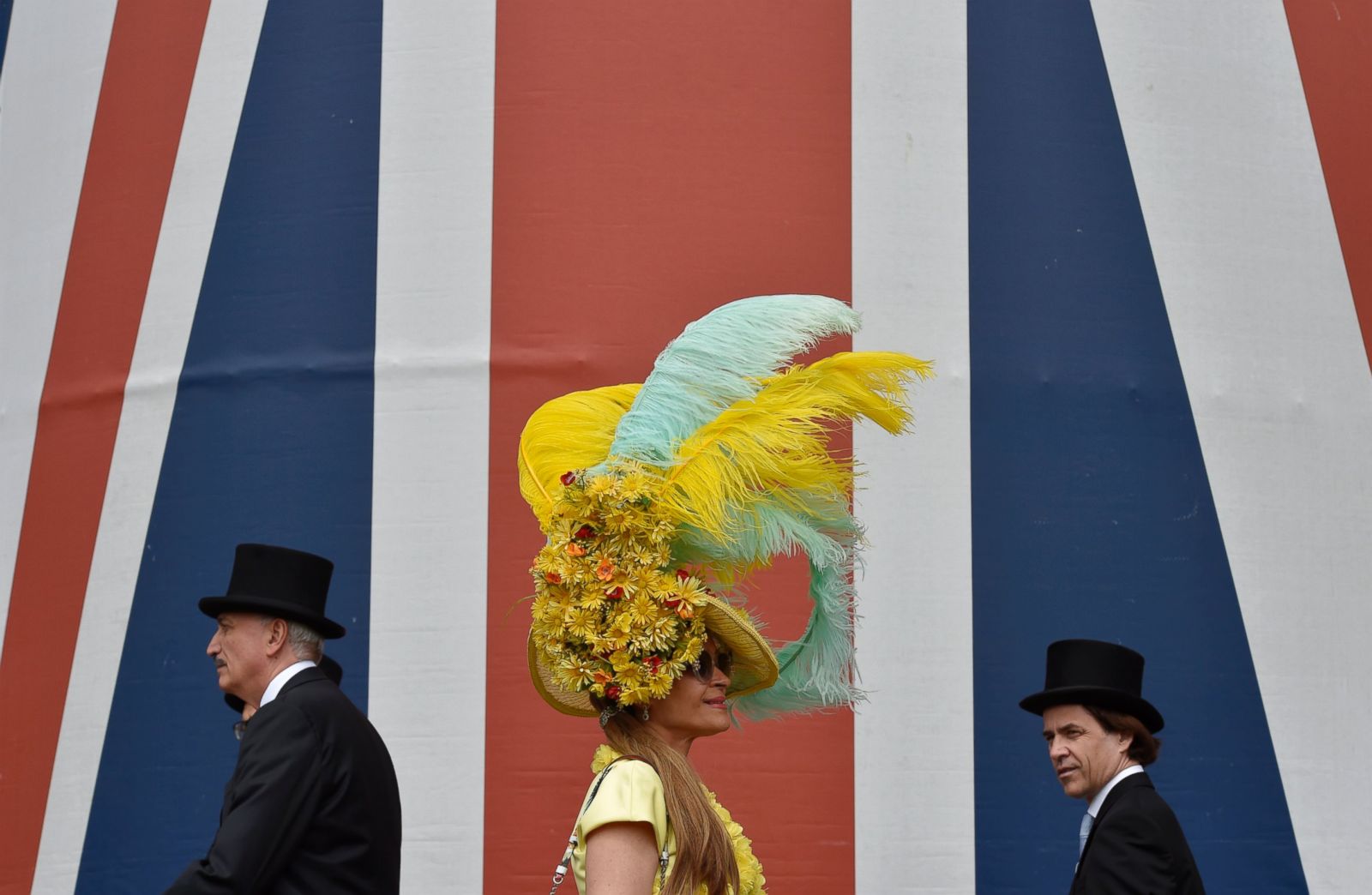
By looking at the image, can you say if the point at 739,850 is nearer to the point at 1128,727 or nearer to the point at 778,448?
the point at 778,448

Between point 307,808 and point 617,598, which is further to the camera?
point 307,808

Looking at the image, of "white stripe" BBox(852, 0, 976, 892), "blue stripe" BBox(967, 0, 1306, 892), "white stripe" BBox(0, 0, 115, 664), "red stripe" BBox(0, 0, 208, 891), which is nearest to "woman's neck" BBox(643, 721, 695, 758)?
"white stripe" BBox(852, 0, 976, 892)

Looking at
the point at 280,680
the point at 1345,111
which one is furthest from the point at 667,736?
the point at 1345,111

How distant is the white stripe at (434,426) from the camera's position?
20.2ft

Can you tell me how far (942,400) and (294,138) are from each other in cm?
263

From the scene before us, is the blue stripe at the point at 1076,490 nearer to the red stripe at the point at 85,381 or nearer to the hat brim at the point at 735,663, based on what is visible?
the hat brim at the point at 735,663

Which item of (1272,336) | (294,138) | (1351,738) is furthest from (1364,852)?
(294,138)

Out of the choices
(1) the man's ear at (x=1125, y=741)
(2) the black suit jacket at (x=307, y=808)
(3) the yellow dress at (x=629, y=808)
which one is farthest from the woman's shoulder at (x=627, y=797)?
(1) the man's ear at (x=1125, y=741)

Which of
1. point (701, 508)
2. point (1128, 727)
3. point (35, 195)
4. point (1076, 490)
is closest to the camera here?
point (701, 508)

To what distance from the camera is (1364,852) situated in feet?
21.1

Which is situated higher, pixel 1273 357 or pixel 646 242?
pixel 646 242

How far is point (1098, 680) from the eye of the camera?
4.52 meters

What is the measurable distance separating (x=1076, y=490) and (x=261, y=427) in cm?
298

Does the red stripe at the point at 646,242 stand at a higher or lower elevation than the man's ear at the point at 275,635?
higher
